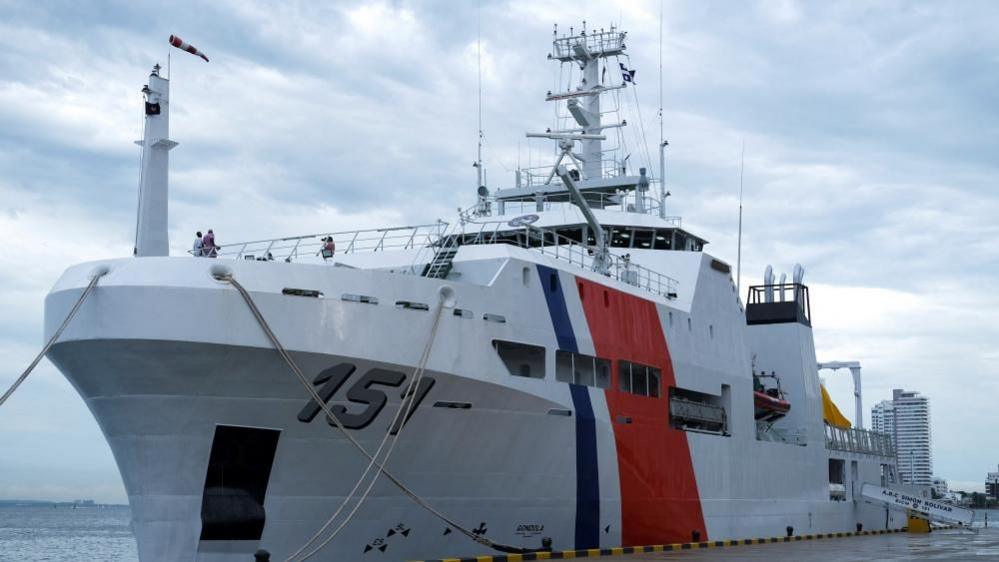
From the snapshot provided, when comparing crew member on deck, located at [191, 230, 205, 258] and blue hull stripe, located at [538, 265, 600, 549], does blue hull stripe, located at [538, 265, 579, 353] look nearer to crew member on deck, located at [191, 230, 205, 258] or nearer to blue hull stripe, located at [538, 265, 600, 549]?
blue hull stripe, located at [538, 265, 600, 549]

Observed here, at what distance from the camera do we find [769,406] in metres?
25.8

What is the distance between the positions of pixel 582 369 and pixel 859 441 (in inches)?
718

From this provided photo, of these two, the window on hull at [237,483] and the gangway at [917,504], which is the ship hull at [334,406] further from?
the gangway at [917,504]

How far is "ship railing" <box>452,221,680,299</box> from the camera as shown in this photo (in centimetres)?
2002

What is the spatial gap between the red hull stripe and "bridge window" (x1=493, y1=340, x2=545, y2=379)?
147 centimetres

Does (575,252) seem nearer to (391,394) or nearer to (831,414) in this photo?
(391,394)

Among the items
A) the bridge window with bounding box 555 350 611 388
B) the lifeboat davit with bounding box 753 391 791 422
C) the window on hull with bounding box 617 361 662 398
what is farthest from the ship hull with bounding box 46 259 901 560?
the lifeboat davit with bounding box 753 391 791 422

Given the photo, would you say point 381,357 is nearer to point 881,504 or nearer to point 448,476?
point 448,476

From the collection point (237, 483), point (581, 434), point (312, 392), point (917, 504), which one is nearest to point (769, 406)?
point (581, 434)

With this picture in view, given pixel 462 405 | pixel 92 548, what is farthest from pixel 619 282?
pixel 92 548

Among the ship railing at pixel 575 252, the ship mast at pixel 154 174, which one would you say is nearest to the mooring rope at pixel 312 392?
the ship mast at pixel 154 174

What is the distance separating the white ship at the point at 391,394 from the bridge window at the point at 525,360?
0.03 meters

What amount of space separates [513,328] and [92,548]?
36479mm

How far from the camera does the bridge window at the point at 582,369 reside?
16939 millimetres
